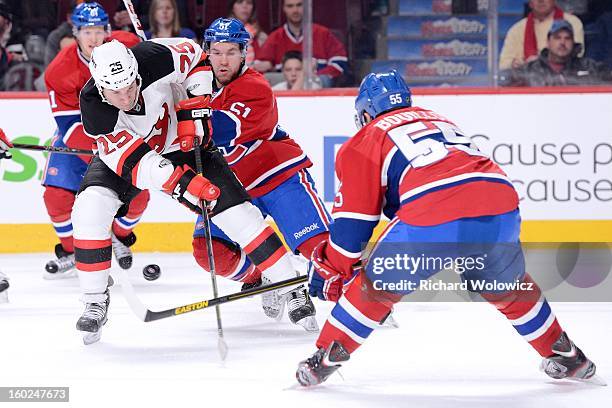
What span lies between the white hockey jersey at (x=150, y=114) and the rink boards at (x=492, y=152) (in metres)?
2.00

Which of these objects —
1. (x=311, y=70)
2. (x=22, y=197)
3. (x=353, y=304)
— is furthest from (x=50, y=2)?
(x=353, y=304)

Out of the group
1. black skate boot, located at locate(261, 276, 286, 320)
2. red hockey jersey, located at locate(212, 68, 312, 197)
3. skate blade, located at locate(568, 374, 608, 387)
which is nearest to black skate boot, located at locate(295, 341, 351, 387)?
skate blade, located at locate(568, 374, 608, 387)

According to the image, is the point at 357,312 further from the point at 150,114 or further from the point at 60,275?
the point at 60,275

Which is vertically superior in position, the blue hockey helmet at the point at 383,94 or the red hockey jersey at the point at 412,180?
the blue hockey helmet at the point at 383,94

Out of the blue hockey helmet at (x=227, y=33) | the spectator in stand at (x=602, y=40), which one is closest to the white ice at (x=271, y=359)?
the blue hockey helmet at (x=227, y=33)

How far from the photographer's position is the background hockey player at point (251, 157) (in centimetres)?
405

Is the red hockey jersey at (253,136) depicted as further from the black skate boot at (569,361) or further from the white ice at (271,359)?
the black skate boot at (569,361)

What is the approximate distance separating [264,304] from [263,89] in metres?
0.82

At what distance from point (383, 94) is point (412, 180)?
12.5 inches

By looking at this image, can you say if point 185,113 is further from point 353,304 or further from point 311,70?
point 311,70

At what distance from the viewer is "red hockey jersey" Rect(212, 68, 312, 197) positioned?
4.04 m

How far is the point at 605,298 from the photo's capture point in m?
4.67

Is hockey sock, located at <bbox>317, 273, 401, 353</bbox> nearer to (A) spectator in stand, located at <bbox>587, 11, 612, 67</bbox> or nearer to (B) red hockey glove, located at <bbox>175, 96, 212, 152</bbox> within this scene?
(B) red hockey glove, located at <bbox>175, 96, 212, 152</bbox>

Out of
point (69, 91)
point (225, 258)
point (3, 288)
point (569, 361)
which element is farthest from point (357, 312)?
point (69, 91)
